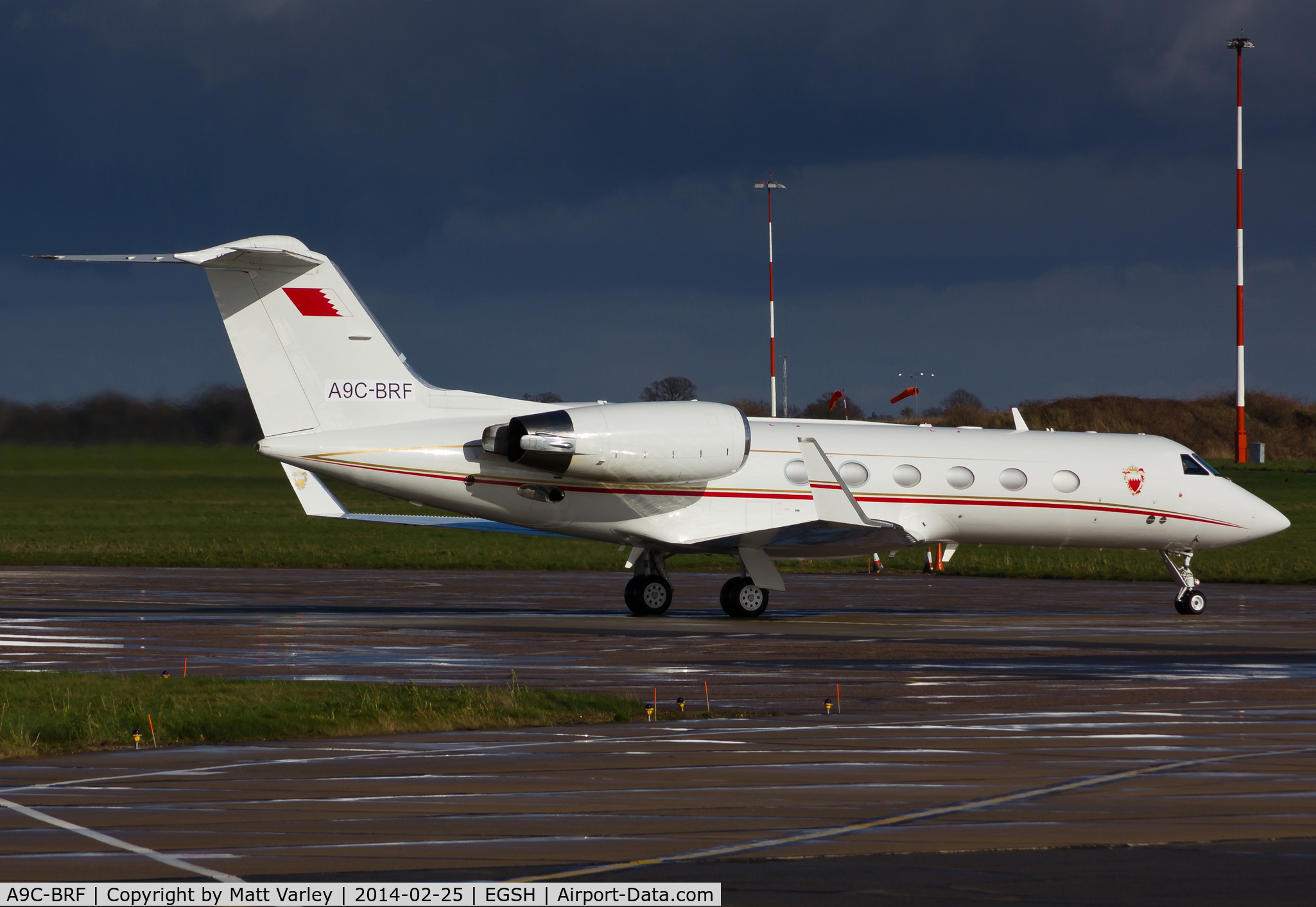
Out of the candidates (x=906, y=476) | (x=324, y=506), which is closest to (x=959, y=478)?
(x=906, y=476)

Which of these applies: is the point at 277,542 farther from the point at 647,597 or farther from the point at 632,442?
the point at 632,442

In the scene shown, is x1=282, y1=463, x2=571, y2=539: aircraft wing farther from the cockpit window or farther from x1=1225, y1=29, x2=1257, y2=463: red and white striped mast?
x1=1225, y1=29, x2=1257, y2=463: red and white striped mast

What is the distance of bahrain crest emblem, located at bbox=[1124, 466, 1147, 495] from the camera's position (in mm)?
27203

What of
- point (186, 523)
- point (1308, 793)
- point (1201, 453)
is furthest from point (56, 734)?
point (1201, 453)

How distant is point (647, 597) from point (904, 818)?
54.3ft

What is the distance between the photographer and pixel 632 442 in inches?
947

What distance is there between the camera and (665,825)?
8945 millimetres

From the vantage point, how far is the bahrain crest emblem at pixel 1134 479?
89.2 feet

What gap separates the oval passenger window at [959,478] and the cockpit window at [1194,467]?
451 cm

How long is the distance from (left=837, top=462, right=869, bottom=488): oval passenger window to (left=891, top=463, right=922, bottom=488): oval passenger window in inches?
21.4

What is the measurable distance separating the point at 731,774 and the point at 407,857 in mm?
3273
